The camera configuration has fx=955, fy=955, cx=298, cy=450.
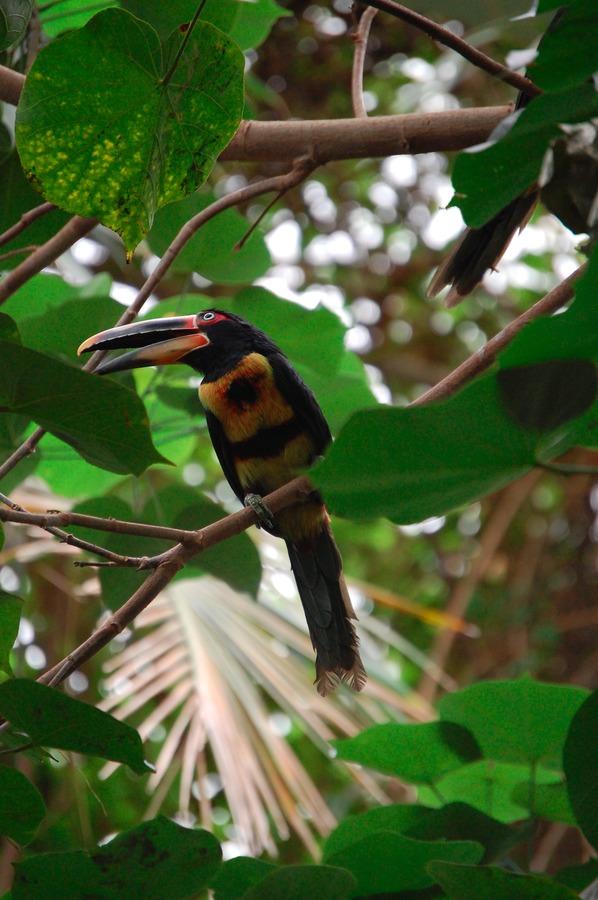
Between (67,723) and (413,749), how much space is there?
0.63 meters

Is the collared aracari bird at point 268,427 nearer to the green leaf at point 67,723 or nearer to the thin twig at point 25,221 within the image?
the thin twig at point 25,221

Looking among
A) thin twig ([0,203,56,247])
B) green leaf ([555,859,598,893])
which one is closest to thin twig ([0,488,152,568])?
thin twig ([0,203,56,247])

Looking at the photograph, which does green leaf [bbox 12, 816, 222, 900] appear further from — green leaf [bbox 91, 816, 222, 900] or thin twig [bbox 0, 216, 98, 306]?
thin twig [bbox 0, 216, 98, 306]

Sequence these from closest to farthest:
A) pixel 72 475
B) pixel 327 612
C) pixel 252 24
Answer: pixel 252 24
pixel 72 475
pixel 327 612

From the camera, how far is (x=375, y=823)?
5.02 ft

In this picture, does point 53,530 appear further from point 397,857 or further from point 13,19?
point 13,19

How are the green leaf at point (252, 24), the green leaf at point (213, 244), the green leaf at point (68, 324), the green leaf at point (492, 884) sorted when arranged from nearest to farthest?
1. the green leaf at point (492, 884)
2. the green leaf at point (68, 324)
3. the green leaf at point (213, 244)
4. the green leaf at point (252, 24)

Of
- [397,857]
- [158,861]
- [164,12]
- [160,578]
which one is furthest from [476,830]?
[164,12]

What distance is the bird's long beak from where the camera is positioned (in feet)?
6.39

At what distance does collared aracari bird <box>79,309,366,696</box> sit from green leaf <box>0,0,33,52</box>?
88cm

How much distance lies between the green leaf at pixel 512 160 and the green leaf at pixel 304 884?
2.77ft

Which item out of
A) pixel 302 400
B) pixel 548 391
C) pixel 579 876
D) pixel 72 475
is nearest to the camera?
pixel 548 391

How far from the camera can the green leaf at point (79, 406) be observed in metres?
1.18

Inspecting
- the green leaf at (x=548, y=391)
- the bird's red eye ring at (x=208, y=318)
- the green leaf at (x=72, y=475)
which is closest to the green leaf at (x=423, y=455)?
the green leaf at (x=548, y=391)
